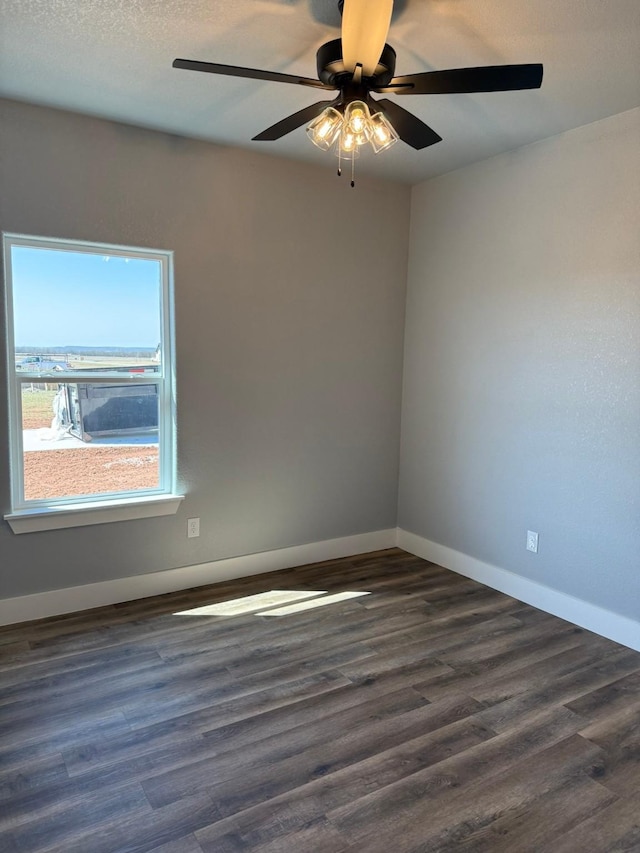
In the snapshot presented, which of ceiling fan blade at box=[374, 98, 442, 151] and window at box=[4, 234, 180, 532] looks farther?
window at box=[4, 234, 180, 532]

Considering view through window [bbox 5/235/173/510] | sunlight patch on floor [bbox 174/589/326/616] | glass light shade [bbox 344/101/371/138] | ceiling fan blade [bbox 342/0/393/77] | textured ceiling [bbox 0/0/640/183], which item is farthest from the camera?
sunlight patch on floor [bbox 174/589/326/616]

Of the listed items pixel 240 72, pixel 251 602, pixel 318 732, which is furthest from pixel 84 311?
pixel 318 732

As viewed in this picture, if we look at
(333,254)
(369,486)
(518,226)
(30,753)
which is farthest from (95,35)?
(369,486)

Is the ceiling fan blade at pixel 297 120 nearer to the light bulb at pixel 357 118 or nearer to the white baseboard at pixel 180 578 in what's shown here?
the light bulb at pixel 357 118

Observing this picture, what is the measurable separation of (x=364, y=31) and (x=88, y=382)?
91.1 inches

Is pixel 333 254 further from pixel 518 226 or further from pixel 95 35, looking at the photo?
pixel 95 35

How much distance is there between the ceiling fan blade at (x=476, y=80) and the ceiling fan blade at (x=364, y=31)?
12 centimetres

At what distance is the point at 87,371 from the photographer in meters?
3.20

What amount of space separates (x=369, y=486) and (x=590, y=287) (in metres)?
2.02

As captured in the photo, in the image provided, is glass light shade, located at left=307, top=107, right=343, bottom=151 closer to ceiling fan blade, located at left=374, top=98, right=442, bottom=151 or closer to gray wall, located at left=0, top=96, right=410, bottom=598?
ceiling fan blade, located at left=374, top=98, right=442, bottom=151

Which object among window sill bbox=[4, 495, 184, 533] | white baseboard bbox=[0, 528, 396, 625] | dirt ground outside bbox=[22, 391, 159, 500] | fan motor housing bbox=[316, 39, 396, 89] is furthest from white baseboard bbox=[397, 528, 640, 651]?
fan motor housing bbox=[316, 39, 396, 89]

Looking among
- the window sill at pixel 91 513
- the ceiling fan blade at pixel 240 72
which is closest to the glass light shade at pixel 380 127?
the ceiling fan blade at pixel 240 72

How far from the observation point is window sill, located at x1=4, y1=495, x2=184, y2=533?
3008 mm

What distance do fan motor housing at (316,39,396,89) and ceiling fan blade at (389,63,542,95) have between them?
0.07 metres
